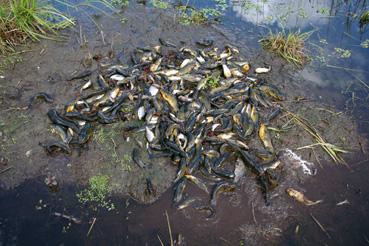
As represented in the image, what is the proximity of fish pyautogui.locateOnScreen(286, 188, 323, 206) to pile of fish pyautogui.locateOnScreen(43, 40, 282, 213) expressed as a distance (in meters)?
0.20

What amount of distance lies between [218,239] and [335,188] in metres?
1.66

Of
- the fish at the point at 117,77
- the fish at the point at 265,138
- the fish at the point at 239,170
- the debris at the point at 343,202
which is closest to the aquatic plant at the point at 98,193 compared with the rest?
the fish at the point at 239,170

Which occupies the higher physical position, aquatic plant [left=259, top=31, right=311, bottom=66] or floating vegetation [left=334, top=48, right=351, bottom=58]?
aquatic plant [left=259, top=31, right=311, bottom=66]

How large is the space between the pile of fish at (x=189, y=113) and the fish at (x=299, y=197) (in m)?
0.20

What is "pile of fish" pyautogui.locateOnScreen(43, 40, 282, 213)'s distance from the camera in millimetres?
4305

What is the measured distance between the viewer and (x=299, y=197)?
13.6 ft

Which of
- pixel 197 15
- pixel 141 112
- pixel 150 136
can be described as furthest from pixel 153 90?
pixel 197 15

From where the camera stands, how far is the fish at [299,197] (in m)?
4.13

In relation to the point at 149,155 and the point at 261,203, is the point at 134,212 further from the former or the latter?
the point at 261,203

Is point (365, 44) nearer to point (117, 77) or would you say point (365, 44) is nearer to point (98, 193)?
point (117, 77)

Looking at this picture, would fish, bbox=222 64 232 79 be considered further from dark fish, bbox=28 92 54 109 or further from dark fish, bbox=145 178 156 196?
dark fish, bbox=28 92 54 109

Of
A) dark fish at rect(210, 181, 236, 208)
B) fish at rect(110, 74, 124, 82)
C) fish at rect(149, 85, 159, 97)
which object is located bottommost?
dark fish at rect(210, 181, 236, 208)

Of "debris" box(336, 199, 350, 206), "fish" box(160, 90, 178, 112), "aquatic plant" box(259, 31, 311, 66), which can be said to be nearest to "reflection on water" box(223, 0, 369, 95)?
"aquatic plant" box(259, 31, 311, 66)

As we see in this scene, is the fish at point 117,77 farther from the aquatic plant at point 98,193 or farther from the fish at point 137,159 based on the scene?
the aquatic plant at point 98,193
